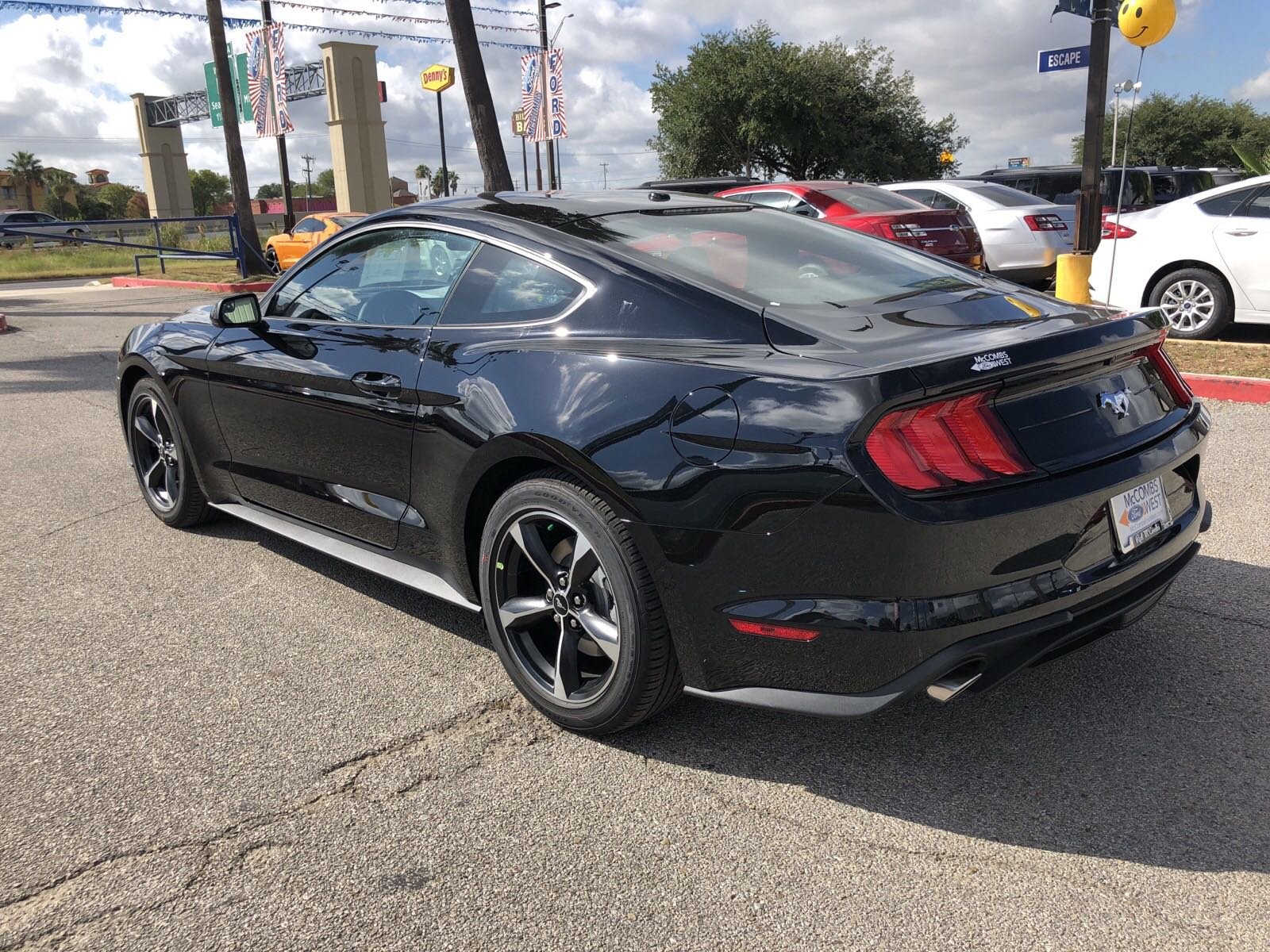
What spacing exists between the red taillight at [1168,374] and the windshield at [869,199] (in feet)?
27.2

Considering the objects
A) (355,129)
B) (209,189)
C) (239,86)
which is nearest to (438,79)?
(355,129)

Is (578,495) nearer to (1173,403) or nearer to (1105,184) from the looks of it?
(1173,403)

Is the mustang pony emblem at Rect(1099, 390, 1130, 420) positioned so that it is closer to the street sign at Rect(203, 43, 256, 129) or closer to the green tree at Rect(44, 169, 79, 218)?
the street sign at Rect(203, 43, 256, 129)

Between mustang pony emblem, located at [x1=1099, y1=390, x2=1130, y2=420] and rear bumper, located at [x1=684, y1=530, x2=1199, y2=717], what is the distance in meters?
0.47

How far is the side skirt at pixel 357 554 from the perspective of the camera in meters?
3.47

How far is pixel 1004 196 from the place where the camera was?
507 inches

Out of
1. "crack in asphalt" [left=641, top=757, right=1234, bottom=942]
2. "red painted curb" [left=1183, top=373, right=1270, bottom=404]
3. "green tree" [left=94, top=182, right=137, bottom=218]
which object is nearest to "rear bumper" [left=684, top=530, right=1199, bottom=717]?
"crack in asphalt" [left=641, top=757, right=1234, bottom=942]

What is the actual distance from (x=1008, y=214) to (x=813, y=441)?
1110 cm

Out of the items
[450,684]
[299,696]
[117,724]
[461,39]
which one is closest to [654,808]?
[450,684]

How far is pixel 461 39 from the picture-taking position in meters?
15.2

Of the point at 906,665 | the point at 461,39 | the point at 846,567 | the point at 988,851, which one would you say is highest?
the point at 461,39

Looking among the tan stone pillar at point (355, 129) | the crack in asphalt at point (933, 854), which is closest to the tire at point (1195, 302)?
the crack in asphalt at point (933, 854)

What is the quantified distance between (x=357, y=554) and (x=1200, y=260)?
775cm

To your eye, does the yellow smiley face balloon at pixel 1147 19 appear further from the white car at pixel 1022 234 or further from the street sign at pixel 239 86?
the street sign at pixel 239 86
